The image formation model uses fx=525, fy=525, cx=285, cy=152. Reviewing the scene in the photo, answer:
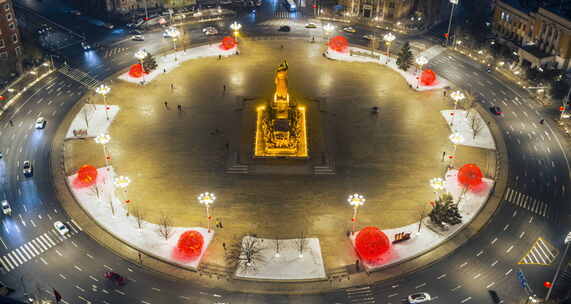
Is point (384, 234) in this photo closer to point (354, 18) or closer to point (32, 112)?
point (32, 112)

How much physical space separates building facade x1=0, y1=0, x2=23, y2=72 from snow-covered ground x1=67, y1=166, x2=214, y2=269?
5543 centimetres

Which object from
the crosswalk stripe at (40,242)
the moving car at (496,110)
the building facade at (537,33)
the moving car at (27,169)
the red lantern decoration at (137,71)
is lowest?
the crosswalk stripe at (40,242)

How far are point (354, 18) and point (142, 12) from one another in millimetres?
→ 74770

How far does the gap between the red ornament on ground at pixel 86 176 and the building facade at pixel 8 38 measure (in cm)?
5606

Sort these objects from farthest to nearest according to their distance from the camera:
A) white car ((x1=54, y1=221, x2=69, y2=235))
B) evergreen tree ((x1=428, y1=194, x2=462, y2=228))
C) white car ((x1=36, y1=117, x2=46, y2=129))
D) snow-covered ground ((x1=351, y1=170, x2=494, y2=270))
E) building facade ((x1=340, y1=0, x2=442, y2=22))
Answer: building facade ((x1=340, y1=0, x2=442, y2=22)), white car ((x1=36, y1=117, x2=46, y2=129)), evergreen tree ((x1=428, y1=194, x2=462, y2=228)), white car ((x1=54, y1=221, x2=69, y2=235)), snow-covered ground ((x1=351, y1=170, x2=494, y2=270))

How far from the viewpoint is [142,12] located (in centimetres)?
18525

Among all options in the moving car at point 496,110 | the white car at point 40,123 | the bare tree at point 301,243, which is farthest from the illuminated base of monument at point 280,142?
the white car at point 40,123

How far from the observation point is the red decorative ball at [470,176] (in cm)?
10388

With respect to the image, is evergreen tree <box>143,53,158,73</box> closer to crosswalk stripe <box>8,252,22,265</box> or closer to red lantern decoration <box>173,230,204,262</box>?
crosswalk stripe <box>8,252,22,265</box>

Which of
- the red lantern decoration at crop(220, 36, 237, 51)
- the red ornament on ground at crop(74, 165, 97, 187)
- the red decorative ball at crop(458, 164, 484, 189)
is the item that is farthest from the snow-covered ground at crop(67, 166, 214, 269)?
the red lantern decoration at crop(220, 36, 237, 51)

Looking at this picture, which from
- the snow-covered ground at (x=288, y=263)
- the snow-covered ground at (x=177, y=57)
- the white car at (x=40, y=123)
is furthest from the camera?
the snow-covered ground at (x=177, y=57)

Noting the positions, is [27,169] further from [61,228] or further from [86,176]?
[61,228]

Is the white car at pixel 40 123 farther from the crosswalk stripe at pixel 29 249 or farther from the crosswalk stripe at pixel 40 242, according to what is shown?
the crosswalk stripe at pixel 29 249

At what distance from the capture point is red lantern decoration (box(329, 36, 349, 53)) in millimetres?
157500
